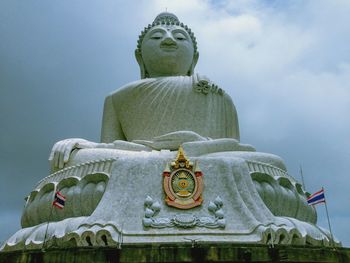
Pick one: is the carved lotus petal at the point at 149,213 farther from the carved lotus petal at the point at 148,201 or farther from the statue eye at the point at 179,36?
the statue eye at the point at 179,36

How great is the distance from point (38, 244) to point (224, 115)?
585 centimetres

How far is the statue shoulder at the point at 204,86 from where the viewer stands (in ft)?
39.1

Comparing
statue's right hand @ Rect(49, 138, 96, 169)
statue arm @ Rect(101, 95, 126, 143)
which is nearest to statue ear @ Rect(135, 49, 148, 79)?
statue arm @ Rect(101, 95, 126, 143)

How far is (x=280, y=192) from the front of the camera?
916 centimetres

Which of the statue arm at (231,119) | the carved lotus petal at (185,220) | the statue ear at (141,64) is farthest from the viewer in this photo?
the statue ear at (141,64)

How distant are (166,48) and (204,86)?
5.84ft

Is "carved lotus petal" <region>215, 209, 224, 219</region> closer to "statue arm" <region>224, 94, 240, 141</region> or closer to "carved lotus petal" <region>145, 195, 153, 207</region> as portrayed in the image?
"carved lotus petal" <region>145, 195, 153, 207</region>

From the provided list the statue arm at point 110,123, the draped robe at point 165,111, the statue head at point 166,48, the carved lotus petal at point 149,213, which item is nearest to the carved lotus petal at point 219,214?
the carved lotus petal at point 149,213

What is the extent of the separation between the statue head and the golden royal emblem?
15.6ft

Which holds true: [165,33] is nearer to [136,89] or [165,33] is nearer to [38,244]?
[136,89]

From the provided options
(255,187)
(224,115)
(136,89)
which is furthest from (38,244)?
(224,115)

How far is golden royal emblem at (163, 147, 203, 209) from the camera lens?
332 inches

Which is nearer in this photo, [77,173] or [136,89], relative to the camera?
[77,173]

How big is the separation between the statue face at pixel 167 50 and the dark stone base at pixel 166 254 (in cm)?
751
